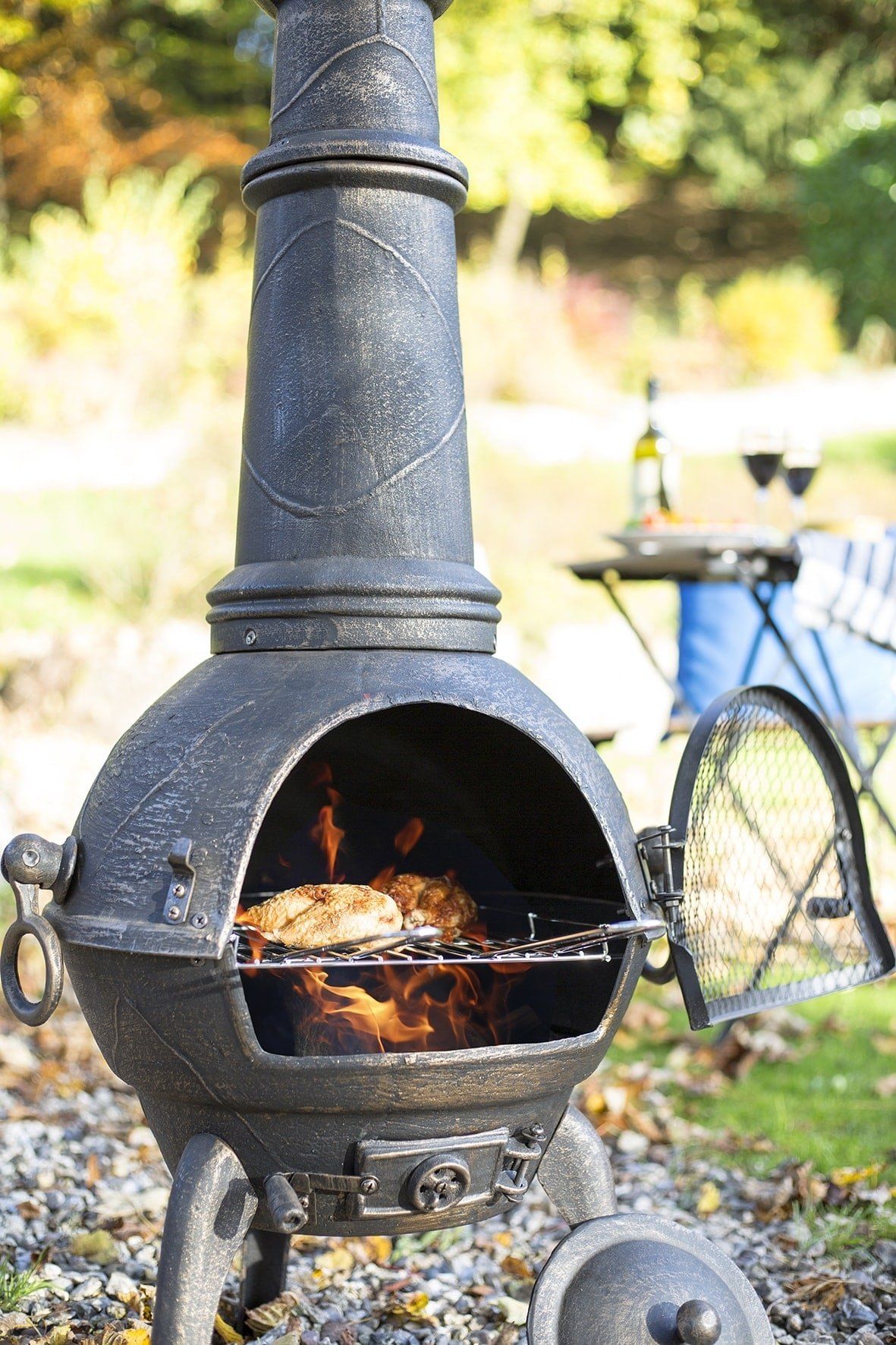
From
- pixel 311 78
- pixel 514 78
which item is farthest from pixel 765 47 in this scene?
pixel 311 78

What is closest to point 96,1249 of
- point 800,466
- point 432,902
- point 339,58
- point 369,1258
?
point 369,1258

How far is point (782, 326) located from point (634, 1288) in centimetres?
1774

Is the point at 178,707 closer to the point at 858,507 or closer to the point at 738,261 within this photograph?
the point at 858,507

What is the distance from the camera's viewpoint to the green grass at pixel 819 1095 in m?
3.02

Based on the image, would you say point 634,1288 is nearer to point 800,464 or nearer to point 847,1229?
point 847,1229

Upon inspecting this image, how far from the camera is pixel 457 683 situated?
77.7 inches

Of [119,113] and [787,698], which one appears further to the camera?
[119,113]

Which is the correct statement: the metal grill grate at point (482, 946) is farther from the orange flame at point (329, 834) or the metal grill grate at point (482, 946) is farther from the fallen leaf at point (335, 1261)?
the fallen leaf at point (335, 1261)

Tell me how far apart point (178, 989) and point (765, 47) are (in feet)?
64.7

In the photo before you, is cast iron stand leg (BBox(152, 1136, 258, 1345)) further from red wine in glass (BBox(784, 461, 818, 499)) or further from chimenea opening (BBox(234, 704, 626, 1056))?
red wine in glass (BBox(784, 461, 818, 499))

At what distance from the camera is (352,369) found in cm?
210

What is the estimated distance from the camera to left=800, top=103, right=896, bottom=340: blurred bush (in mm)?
14227

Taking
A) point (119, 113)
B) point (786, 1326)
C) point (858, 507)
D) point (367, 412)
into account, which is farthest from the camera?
point (119, 113)

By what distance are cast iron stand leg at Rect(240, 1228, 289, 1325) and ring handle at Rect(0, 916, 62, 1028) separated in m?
0.61
